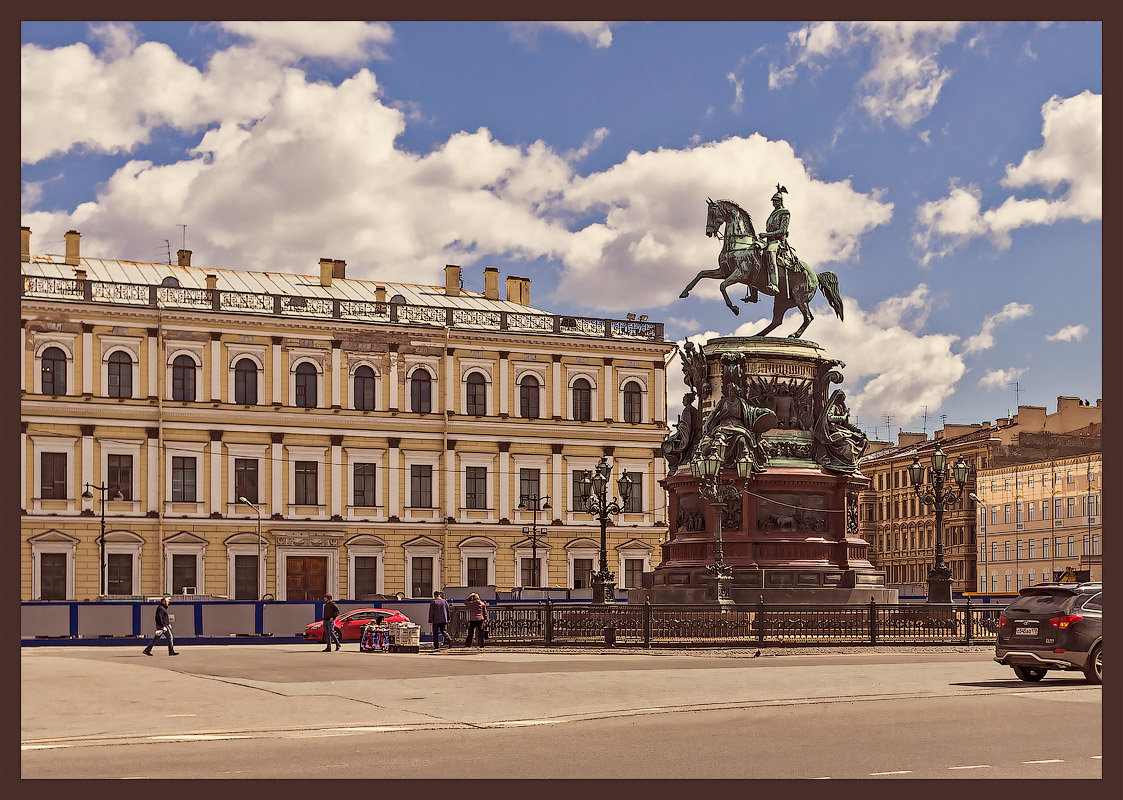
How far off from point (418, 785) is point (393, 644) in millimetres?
25552

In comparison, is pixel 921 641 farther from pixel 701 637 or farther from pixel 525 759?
pixel 525 759

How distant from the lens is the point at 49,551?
233 feet

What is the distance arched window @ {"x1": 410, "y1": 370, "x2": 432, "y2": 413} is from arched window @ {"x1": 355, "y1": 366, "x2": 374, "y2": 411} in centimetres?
204

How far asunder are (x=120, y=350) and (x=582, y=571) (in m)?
25.0

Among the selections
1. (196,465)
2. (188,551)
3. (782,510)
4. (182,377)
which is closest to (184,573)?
(188,551)

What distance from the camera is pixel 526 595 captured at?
71.2 m

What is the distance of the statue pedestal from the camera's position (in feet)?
119

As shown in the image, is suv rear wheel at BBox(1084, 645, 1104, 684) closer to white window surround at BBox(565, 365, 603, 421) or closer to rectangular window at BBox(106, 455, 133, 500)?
rectangular window at BBox(106, 455, 133, 500)

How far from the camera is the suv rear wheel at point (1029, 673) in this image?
23.3m

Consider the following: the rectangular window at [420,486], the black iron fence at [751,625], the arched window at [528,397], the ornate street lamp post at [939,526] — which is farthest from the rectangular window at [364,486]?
the black iron fence at [751,625]

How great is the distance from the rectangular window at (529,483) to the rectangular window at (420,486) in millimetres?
4664

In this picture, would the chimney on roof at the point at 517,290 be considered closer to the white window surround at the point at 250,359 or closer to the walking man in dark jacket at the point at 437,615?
the white window surround at the point at 250,359

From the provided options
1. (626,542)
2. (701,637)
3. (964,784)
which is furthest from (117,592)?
(964,784)

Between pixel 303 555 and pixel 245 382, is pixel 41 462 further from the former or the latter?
pixel 303 555
